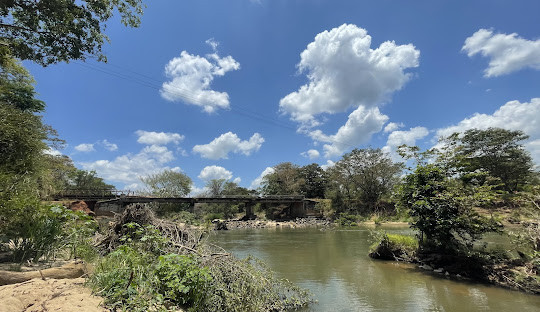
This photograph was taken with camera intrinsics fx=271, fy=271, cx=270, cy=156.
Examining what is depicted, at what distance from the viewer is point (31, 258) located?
4316mm

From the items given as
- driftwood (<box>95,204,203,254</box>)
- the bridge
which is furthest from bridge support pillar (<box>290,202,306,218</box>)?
driftwood (<box>95,204,203,254</box>)

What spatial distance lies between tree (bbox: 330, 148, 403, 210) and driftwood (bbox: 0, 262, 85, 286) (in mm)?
43234

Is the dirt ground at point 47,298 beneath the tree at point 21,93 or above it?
beneath

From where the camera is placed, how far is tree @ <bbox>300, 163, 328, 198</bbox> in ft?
176

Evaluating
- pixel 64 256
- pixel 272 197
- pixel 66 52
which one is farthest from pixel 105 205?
pixel 64 256

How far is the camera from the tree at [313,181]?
53.8m

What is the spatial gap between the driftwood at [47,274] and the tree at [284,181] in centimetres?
4825

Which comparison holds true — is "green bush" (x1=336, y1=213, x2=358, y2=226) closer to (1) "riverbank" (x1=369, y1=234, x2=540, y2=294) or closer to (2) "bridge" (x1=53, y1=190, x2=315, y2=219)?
(2) "bridge" (x1=53, y1=190, x2=315, y2=219)

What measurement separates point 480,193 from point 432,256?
9.41 ft

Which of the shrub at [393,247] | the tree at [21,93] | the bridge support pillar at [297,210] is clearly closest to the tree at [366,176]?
the bridge support pillar at [297,210]

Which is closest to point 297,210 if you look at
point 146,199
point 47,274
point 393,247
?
point 146,199

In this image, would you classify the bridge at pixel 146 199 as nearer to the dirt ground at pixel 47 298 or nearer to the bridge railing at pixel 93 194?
the bridge railing at pixel 93 194

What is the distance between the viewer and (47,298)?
307 cm

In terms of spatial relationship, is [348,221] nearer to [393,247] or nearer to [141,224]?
[393,247]
